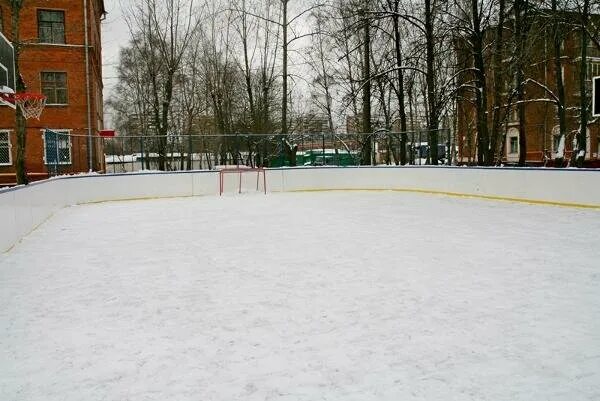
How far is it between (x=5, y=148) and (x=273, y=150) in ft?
48.6

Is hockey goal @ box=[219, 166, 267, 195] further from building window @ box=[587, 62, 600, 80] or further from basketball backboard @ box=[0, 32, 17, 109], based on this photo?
building window @ box=[587, 62, 600, 80]

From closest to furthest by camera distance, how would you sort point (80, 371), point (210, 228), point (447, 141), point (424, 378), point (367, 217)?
1. point (424, 378)
2. point (80, 371)
3. point (210, 228)
4. point (367, 217)
5. point (447, 141)

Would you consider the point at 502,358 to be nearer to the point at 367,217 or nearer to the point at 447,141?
the point at 367,217

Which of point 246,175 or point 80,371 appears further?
point 246,175

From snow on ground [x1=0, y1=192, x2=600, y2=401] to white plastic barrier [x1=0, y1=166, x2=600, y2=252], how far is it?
163cm

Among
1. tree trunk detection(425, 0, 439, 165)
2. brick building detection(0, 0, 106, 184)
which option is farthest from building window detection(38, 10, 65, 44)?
tree trunk detection(425, 0, 439, 165)

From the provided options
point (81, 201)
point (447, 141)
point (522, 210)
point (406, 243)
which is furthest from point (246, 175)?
point (406, 243)

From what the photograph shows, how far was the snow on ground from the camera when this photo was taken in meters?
3.61

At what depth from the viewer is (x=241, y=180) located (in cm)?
2247

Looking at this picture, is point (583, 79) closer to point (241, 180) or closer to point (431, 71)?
point (431, 71)

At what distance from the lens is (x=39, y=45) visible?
2831 centimetres

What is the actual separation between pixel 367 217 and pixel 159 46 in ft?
70.5

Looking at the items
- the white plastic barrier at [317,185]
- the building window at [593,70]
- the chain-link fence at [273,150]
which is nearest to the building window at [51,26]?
the chain-link fence at [273,150]

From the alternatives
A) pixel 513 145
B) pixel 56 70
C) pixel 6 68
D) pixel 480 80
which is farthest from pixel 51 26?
pixel 513 145
